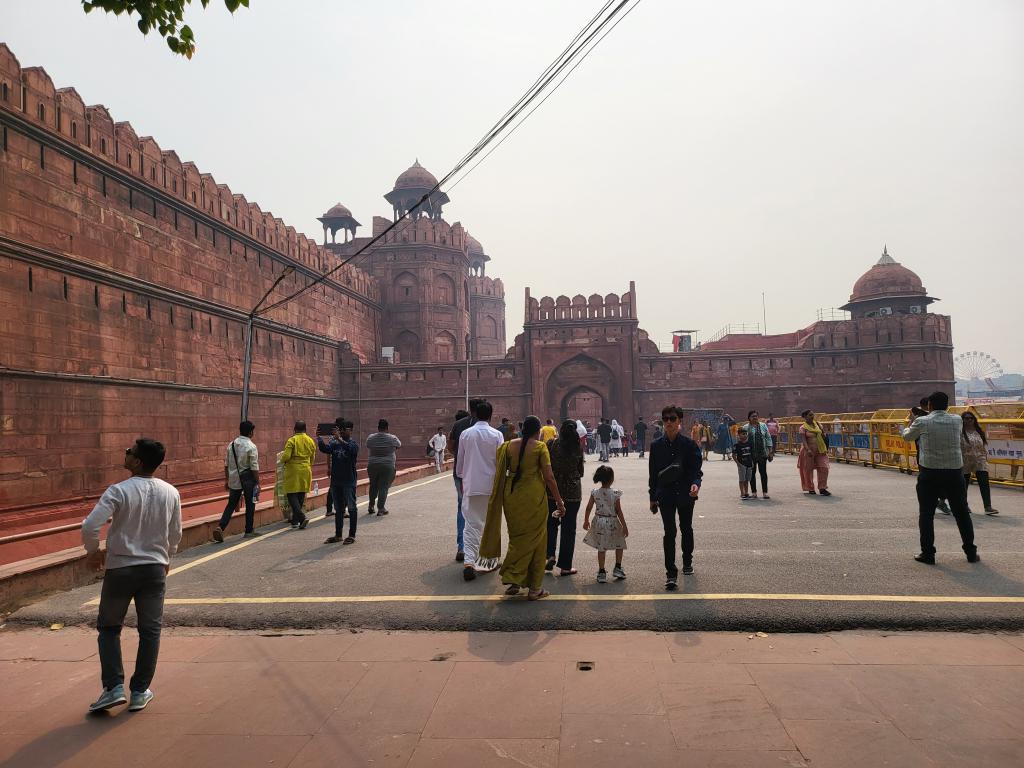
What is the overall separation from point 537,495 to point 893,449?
11.7 meters

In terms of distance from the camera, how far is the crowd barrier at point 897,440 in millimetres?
10008

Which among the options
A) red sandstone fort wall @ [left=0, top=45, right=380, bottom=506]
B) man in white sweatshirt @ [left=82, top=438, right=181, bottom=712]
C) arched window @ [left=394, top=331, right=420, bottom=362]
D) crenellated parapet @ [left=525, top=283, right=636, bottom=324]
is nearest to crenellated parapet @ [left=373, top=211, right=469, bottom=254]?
arched window @ [left=394, top=331, right=420, bottom=362]

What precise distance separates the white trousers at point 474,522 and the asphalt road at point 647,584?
0.24 m

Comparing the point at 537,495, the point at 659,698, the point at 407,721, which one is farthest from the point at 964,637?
the point at 407,721

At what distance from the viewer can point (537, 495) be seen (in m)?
4.76

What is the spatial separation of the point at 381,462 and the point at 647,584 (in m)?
4.57

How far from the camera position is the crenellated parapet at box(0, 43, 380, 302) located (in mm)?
13250

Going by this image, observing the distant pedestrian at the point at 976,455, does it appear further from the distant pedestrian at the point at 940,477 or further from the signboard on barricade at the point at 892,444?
the signboard on barricade at the point at 892,444

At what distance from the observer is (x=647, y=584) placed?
4.95m

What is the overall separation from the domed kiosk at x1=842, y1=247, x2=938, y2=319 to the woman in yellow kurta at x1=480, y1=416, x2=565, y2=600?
3098 cm

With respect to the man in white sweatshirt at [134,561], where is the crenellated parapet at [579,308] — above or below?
above

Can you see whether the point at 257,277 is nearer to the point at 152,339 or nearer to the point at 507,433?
the point at 152,339

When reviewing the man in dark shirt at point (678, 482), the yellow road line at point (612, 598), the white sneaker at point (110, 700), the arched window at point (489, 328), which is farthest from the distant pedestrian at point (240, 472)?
the arched window at point (489, 328)

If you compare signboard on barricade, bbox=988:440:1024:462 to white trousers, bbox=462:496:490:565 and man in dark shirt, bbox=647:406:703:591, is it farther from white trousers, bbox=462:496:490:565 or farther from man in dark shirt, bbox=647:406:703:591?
white trousers, bbox=462:496:490:565
